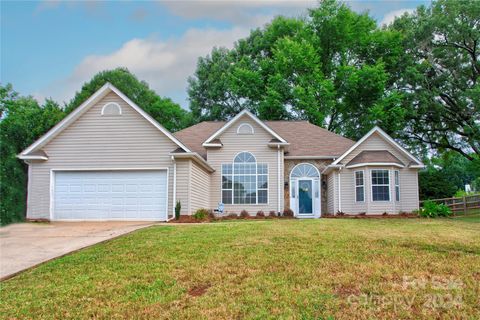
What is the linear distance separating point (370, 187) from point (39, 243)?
14579 millimetres

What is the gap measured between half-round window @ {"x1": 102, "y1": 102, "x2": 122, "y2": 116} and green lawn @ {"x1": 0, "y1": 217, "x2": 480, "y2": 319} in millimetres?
9002

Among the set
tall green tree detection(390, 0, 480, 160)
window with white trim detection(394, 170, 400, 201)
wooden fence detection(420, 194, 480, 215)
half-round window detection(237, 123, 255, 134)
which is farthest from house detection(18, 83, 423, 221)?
tall green tree detection(390, 0, 480, 160)

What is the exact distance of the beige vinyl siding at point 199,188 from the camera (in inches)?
679

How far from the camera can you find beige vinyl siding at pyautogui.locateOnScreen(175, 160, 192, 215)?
16781 mm

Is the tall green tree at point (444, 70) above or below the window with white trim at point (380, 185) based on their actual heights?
above

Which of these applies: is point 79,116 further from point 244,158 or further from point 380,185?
point 380,185

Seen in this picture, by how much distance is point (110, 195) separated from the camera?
16891 millimetres

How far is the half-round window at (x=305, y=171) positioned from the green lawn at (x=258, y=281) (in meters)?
12.0

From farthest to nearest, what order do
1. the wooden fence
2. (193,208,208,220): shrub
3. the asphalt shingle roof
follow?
the wooden fence → the asphalt shingle roof → (193,208,208,220): shrub

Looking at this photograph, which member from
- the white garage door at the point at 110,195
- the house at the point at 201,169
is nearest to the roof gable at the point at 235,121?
the house at the point at 201,169

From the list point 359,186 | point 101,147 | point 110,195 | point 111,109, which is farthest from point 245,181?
point 111,109

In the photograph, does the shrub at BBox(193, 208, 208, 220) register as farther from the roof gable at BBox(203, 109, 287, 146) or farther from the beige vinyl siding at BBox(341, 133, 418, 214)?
the beige vinyl siding at BBox(341, 133, 418, 214)

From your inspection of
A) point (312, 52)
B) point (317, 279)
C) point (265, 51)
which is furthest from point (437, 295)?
point (265, 51)

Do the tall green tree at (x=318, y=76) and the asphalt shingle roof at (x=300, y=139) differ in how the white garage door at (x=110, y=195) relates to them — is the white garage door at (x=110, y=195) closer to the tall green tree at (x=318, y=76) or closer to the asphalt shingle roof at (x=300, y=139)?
the asphalt shingle roof at (x=300, y=139)
